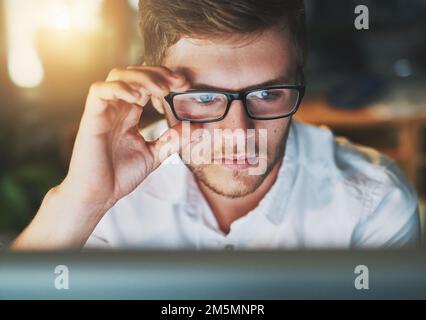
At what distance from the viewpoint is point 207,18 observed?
153 centimetres

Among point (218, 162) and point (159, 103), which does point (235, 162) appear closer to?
point (218, 162)

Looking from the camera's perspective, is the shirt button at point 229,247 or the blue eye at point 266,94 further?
the shirt button at point 229,247

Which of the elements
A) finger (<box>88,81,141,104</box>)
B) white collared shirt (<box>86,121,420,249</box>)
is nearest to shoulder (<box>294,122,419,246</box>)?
white collared shirt (<box>86,121,420,249</box>)

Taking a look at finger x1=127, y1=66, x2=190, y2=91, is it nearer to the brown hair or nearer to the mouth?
the brown hair

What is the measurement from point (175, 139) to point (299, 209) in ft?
1.29

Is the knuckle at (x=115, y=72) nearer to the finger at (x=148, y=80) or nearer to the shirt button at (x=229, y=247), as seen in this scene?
the finger at (x=148, y=80)

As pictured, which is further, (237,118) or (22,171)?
(22,171)

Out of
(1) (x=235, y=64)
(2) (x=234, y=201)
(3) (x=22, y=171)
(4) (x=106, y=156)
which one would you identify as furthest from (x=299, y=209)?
(3) (x=22, y=171)

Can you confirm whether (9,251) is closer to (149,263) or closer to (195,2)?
(149,263)

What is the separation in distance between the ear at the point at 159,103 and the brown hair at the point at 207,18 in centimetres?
9

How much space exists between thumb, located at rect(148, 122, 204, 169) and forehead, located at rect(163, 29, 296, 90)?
121 mm

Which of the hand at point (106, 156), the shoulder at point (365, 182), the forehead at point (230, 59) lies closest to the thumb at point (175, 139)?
the hand at point (106, 156)

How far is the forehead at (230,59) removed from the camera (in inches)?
60.9

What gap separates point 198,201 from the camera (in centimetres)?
170
